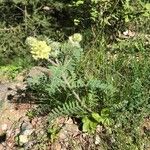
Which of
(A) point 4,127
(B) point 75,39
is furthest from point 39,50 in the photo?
(A) point 4,127

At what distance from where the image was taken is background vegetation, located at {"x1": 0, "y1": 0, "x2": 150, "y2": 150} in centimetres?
393

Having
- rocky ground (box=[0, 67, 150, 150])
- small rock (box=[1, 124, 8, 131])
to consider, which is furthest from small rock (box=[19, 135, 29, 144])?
small rock (box=[1, 124, 8, 131])

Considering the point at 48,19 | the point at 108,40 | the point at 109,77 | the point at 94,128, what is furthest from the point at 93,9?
the point at 94,128

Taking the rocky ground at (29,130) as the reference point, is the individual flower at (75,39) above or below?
above

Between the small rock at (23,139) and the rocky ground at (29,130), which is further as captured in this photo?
the small rock at (23,139)

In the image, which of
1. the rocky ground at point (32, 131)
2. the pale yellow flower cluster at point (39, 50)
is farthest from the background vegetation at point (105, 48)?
the pale yellow flower cluster at point (39, 50)

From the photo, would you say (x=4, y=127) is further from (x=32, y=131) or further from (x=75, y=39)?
(x=75, y=39)

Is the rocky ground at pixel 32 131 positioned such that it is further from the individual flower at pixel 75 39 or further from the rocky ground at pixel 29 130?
the individual flower at pixel 75 39

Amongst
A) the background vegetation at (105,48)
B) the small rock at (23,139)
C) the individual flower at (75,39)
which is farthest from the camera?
the small rock at (23,139)

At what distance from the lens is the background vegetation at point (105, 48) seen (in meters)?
3.93

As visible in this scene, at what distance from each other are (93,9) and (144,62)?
3.87 ft

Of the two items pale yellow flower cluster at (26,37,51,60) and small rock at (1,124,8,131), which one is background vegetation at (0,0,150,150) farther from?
pale yellow flower cluster at (26,37,51,60)

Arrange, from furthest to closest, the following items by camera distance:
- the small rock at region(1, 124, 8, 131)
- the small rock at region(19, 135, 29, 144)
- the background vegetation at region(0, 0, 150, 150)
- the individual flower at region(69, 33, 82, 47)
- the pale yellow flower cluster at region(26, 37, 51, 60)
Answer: the small rock at region(1, 124, 8, 131), the small rock at region(19, 135, 29, 144), the background vegetation at region(0, 0, 150, 150), the individual flower at region(69, 33, 82, 47), the pale yellow flower cluster at region(26, 37, 51, 60)

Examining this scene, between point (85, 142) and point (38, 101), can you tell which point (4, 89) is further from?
point (85, 142)
